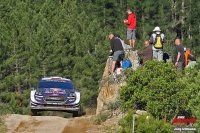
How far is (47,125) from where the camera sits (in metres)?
17.3

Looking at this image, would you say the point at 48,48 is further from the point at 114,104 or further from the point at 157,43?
the point at 114,104

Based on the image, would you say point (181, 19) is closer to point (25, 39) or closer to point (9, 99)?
point (25, 39)

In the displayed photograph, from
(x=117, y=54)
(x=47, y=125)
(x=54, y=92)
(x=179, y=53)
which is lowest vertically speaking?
(x=47, y=125)

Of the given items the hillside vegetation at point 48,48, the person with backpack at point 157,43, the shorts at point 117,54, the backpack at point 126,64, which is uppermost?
the person with backpack at point 157,43

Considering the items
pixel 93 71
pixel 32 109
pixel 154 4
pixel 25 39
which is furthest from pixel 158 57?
pixel 154 4

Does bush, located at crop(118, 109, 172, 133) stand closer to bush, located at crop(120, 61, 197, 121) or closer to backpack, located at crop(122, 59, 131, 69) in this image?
bush, located at crop(120, 61, 197, 121)

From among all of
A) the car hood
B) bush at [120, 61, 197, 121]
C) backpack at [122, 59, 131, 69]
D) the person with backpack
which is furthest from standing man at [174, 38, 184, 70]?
bush at [120, 61, 197, 121]

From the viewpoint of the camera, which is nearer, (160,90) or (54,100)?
(160,90)

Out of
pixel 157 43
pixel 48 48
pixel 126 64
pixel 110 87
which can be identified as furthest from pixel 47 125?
pixel 48 48

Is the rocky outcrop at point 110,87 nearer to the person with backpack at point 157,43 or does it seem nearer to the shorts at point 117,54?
the shorts at point 117,54

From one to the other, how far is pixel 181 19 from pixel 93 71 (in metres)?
28.0

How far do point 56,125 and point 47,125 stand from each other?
271 mm

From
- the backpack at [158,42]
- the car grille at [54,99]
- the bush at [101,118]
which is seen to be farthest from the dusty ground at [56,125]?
the backpack at [158,42]

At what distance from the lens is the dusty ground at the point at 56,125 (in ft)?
53.6
